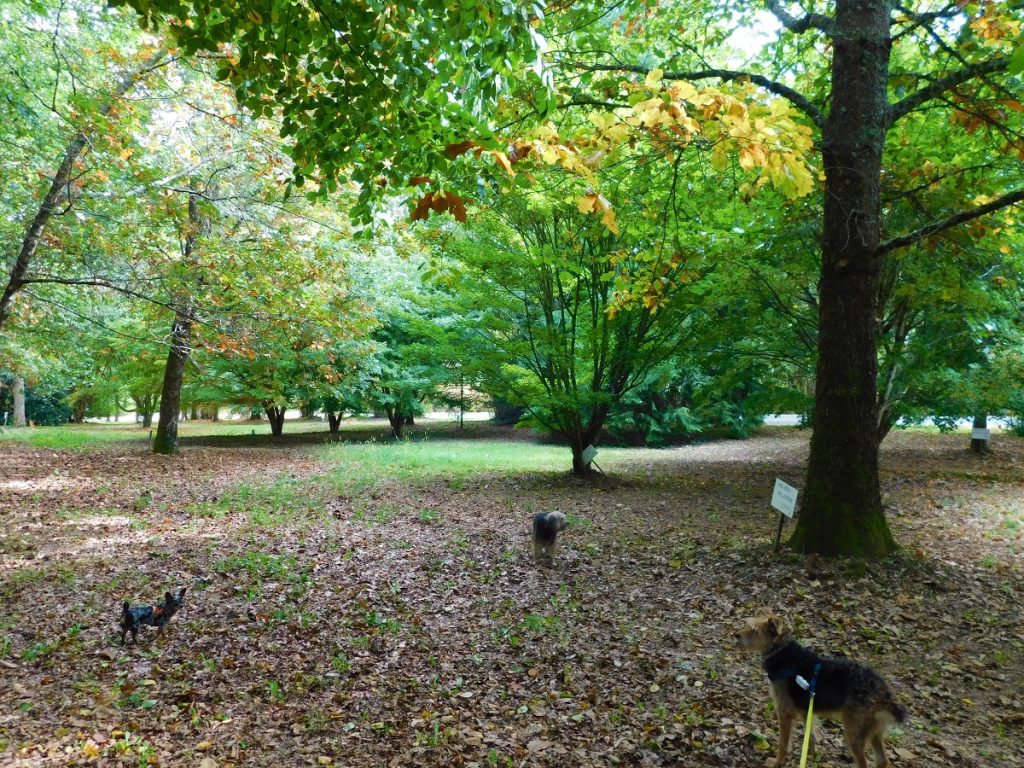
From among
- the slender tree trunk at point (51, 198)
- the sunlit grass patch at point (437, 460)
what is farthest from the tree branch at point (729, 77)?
the sunlit grass patch at point (437, 460)

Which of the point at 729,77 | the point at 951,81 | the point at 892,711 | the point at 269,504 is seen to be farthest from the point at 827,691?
the point at 269,504

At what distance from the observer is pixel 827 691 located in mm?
2824

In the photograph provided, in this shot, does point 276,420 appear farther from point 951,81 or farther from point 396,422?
point 951,81

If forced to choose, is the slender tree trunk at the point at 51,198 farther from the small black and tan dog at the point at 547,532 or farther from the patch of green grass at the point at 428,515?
the small black and tan dog at the point at 547,532

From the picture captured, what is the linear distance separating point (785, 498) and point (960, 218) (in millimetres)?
2739

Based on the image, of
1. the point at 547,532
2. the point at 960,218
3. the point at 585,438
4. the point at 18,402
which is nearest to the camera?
the point at 960,218

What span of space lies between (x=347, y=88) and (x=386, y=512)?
21.8 ft

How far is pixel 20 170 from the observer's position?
8.77m

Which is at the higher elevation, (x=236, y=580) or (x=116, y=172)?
(x=116, y=172)

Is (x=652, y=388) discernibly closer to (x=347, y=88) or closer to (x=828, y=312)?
(x=828, y=312)

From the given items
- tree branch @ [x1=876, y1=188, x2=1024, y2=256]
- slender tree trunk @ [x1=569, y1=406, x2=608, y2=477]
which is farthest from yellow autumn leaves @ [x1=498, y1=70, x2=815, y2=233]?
slender tree trunk @ [x1=569, y1=406, x2=608, y2=477]

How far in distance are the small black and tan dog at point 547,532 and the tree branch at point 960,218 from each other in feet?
13.2

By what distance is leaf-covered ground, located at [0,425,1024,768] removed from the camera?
3361mm

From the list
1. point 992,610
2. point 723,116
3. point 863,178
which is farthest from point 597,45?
point 992,610
